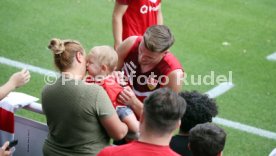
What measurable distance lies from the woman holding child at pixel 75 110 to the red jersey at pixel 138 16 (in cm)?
221

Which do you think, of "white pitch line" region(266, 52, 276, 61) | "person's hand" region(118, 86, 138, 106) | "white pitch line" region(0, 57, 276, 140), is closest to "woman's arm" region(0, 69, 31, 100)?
"person's hand" region(118, 86, 138, 106)

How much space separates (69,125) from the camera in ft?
12.4

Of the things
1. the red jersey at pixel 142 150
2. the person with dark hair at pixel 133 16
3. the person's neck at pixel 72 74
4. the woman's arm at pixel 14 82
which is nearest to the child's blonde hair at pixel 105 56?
the person's neck at pixel 72 74

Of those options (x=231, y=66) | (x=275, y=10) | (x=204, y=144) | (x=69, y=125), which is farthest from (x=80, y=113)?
(x=275, y=10)

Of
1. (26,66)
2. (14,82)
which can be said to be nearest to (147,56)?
(14,82)

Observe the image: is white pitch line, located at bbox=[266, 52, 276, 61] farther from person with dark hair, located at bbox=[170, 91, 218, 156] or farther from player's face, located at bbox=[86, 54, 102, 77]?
player's face, located at bbox=[86, 54, 102, 77]

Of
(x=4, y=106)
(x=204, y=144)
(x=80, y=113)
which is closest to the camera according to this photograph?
(x=204, y=144)

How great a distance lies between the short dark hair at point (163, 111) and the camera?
3066mm

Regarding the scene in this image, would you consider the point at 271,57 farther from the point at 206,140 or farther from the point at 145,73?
the point at 206,140

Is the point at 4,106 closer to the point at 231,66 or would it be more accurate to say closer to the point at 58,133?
the point at 58,133

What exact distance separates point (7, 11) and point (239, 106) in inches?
186

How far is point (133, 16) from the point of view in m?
6.05

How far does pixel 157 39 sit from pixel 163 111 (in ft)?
4.58

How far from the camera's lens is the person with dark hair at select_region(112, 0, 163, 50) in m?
5.92
